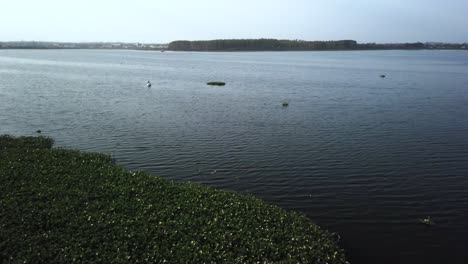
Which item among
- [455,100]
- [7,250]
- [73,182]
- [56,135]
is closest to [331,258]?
[7,250]

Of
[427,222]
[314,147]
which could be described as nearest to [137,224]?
[427,222]

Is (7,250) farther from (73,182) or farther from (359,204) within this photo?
(359,204)

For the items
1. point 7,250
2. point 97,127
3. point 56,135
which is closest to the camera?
point 7,250

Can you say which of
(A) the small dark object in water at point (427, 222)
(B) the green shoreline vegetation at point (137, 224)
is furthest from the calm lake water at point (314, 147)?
(B) the green shoreline vegetation at point (137, 224)

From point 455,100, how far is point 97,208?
67.4 m

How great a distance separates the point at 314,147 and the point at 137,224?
73.9 feet

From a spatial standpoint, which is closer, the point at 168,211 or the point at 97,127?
the point at 168,211

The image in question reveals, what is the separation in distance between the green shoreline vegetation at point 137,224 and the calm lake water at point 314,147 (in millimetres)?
3677

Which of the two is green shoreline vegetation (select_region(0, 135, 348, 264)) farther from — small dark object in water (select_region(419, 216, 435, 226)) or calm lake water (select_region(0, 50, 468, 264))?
small dark object in water (select_region(419, 216, 435, 226))

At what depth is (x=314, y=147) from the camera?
123ft

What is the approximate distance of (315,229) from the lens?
20359 mm

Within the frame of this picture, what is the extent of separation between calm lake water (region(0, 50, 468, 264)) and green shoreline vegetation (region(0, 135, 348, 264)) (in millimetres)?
3677

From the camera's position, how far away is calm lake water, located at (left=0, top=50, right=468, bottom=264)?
22.8 m

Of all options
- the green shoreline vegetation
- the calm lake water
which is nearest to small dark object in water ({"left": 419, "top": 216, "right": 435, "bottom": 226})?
the calm lake water
